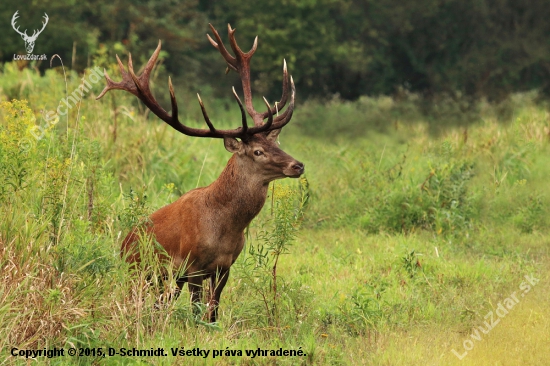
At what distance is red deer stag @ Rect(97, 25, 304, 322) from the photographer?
256 inches

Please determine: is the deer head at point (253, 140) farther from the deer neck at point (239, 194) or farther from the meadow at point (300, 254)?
the meadow at point (300, 254)

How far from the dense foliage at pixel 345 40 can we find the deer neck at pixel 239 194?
24.8 meters

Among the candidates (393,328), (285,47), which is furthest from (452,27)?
(393,328)

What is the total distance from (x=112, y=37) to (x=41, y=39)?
8.61ft

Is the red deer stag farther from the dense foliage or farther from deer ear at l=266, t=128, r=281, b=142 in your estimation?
the dense foliage

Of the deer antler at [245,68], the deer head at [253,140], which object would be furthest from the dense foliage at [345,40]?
the deer head at [253,140]

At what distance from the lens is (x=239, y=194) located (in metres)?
6.66

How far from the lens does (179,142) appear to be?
40.0 ft
